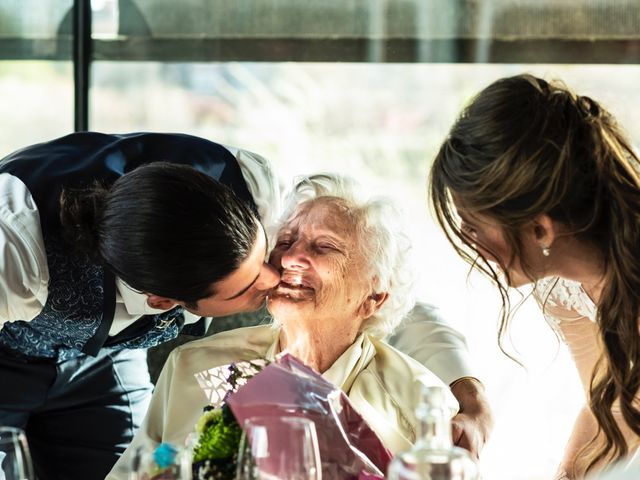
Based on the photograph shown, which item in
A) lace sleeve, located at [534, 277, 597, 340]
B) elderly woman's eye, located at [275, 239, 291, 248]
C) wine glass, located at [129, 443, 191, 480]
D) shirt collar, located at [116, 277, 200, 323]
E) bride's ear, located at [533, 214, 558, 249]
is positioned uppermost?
bride's ear, located at [533, 214, 558, 249]

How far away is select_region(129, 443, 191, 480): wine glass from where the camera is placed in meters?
1.37

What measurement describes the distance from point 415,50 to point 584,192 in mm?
2310

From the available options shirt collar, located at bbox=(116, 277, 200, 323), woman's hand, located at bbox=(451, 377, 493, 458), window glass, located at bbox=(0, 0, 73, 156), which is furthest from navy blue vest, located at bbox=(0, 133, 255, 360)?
window glass, located at bbox=(0, 0, 73, 156)

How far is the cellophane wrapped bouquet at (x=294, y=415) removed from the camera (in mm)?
1491

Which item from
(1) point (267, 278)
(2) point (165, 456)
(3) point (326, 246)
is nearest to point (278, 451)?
(2) point (165, 456)

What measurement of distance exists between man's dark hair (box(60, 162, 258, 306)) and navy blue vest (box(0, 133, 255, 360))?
0.24 metres

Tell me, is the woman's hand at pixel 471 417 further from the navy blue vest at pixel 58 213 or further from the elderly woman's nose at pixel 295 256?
the navy blue vest at pixel 58 213

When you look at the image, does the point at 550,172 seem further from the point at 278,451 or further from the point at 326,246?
the point at 326,246

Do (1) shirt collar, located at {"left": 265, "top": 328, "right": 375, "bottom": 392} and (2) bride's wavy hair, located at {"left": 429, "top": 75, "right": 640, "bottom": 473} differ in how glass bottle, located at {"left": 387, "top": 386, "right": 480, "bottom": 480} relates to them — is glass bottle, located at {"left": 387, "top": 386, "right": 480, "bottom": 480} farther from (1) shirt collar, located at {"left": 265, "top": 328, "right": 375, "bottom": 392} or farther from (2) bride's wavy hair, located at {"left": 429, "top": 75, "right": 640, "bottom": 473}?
(1) shirt collar, located at {"left": 265, "top": 328, "right": 375, "bottom": 392}

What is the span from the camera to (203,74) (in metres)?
4.10

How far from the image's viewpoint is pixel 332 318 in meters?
2.50

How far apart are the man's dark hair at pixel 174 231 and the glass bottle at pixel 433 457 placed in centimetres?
75

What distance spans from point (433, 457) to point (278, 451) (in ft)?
0.72

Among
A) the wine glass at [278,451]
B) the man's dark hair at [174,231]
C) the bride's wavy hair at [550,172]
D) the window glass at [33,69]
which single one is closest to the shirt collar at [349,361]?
the man's dark hair at [174,231]
